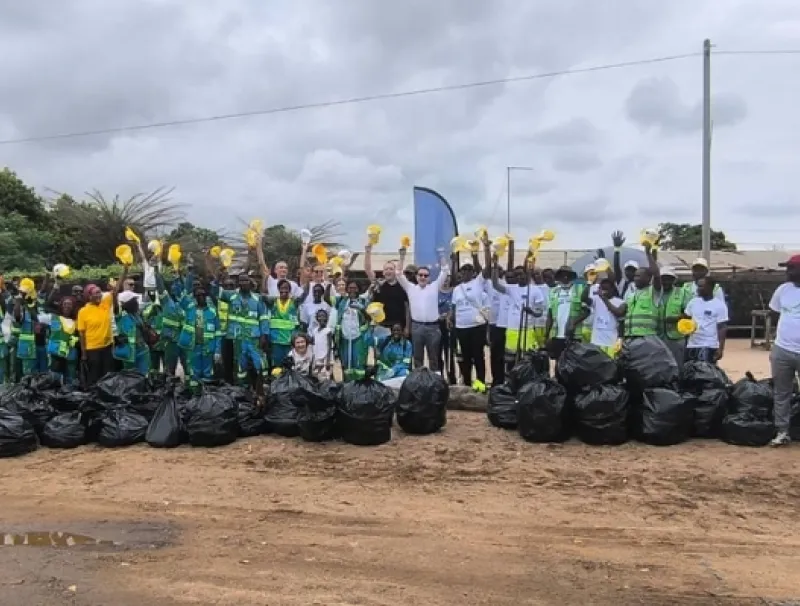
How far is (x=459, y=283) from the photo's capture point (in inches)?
339

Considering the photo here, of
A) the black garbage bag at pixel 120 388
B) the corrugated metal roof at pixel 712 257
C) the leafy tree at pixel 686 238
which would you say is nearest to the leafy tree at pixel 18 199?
the corrugated metal roof at pixel 712 257

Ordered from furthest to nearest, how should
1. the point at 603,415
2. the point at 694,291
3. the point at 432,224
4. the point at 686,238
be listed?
Result: the point at 686,238 < the point at 432,224 < the point at 694,291 < the point at 603,415

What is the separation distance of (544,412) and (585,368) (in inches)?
20.7

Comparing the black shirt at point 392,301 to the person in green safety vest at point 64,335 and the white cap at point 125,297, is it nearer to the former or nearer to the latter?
the white cap at point 125,297

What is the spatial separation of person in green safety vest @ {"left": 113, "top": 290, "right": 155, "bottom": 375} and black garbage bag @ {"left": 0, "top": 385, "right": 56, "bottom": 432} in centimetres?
132

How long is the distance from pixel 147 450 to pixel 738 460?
4899 mm

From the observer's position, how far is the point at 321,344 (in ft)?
26.8

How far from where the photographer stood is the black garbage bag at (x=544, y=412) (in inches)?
265

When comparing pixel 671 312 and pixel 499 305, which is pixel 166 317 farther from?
pixel 671 312

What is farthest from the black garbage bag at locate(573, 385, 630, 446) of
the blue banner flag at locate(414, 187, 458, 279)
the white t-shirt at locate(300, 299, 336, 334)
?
the blue banner flag at locate(414, 187, 458, 279)

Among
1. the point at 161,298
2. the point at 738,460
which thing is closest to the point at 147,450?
the point at 161,298

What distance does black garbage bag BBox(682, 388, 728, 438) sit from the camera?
6730 millimetres

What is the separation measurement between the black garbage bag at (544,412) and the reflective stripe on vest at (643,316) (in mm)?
1207

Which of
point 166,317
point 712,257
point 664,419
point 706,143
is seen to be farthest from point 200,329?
point 712,257
